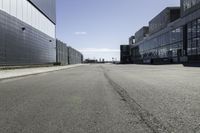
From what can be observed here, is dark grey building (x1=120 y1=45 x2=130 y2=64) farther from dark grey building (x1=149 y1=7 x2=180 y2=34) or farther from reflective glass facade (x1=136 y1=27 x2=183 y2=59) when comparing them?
dark grey building (x1=149 y1=7 x2=180 y2=34)

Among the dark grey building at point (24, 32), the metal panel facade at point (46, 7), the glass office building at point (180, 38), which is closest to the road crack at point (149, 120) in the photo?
the dark grey building at point (24, 32)

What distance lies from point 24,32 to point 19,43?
3.94m

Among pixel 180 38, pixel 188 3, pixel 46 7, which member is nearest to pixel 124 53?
pixel 180 38

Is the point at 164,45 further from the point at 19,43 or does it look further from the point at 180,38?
the point at 19,43

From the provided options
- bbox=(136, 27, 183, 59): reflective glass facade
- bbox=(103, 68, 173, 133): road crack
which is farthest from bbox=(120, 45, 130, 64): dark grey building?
bbox=(103, 68, 173, 133): road crack

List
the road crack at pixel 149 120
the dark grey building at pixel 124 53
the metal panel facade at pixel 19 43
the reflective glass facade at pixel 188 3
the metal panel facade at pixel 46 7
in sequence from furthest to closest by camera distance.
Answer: the dark grey building at pixel 124 53
the reflective glass facade at pixel 188 3
the metal panel facade at pixel 46 7
the metal panel facade at pixel 19 43
the road crack at pixel 149 120

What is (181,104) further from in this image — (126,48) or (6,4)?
(126,48)

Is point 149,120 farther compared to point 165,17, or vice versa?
point 165,17

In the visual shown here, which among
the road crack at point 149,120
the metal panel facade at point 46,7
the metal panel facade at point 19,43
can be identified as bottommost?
the road crack at point 149,120

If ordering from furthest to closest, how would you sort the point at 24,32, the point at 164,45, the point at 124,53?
1. the point at 124,53
2. the point at 164,45
3. the point at 24,32

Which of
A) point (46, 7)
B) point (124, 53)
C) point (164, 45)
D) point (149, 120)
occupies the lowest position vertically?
point (149, 120)

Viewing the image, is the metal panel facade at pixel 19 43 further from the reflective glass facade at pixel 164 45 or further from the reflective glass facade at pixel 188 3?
the reflective glass facade at pixel 188 3

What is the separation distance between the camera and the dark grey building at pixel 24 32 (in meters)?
37.3

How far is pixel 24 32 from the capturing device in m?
46.8
